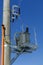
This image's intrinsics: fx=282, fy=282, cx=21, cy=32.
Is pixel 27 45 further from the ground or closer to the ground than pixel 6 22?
closer to the ground

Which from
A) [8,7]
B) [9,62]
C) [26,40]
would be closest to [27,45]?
[26,40]

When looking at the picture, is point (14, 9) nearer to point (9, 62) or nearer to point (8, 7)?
point (8, 7)

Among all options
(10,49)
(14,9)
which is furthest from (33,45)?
(14,9)

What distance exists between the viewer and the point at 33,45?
13.0m

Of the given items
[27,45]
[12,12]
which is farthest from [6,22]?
[27,45]

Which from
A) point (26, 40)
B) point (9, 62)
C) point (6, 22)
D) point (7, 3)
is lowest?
point (9, 62)

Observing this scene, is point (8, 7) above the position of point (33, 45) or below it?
above

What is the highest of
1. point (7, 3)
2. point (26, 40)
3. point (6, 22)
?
point (7, 3)

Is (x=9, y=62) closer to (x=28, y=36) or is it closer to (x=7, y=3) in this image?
(x=28, y=36)

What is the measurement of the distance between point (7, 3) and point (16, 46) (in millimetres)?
2013

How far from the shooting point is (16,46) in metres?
12.9

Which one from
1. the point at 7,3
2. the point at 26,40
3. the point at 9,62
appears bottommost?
the point at 9,62

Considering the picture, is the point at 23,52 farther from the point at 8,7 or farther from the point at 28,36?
the point at 8,7

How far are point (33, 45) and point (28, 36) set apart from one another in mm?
479
